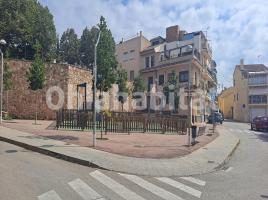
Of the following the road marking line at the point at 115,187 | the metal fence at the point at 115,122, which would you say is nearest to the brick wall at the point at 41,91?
the metal fence at the point at 115,122

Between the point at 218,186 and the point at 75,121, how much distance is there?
41.9 feet

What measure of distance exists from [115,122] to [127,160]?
9109 mm

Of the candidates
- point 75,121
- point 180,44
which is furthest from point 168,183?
point 180,44

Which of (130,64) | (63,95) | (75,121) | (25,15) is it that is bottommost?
(75,121)

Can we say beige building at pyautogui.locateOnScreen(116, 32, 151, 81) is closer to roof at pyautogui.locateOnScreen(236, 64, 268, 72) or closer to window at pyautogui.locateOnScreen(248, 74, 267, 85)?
window at pyautogui.locateOnScreen(248, 74, 267, 85)

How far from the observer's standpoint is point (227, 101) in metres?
83.3

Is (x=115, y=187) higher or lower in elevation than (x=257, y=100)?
lower

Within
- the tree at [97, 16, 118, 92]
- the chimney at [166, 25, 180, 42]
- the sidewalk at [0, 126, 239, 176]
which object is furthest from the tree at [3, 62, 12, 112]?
the chimney at [166, 25, 180, 42]

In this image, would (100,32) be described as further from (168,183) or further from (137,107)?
(137,107)

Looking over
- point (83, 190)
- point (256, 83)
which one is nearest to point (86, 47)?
point (256, 83)

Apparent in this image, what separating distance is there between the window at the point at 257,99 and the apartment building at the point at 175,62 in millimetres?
12098

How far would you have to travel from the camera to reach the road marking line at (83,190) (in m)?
7.39

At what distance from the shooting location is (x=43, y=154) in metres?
12.6

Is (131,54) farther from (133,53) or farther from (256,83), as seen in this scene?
(256,83)
